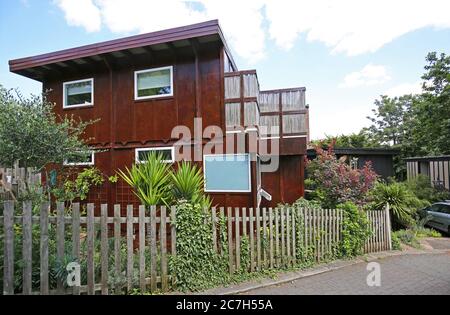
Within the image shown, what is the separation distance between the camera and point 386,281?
4.71 metres

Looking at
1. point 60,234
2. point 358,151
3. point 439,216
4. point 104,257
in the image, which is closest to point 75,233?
point 60,234

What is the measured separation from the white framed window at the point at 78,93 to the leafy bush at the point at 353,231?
9171 mm

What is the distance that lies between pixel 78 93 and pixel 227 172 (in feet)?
21.7

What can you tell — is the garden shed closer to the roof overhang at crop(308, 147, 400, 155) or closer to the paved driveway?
the roof overhang at crop(308, 147, 400, 155)

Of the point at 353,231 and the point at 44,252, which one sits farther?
the point at 353,231

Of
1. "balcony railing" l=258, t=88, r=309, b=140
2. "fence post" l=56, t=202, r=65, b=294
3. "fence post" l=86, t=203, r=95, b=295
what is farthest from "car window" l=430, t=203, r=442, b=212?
"fence post" l=56, t=202, r=65, b=294

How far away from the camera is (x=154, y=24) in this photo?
8.61m

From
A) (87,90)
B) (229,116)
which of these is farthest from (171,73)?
(87,90)

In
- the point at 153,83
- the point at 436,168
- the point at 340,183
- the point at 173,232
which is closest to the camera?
the point at 173,232

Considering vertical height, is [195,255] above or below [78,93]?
below

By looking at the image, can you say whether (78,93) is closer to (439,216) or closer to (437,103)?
(439,216)

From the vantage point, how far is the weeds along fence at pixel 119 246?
3.51m

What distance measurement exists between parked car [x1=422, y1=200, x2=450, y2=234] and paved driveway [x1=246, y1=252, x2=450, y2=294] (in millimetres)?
4825

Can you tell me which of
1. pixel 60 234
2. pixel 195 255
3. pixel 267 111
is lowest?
pixel 195 255
